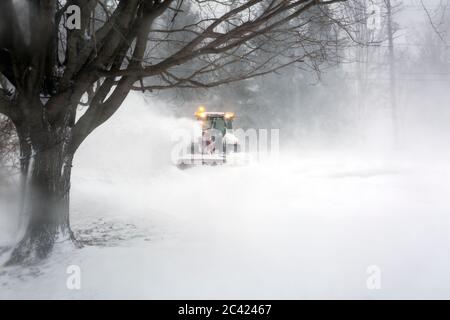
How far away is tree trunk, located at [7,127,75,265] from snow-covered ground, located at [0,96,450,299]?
0.26 m

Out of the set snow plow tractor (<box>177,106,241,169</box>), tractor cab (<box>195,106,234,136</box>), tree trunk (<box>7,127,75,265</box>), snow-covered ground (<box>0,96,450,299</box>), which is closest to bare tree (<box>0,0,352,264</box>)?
tree trunk (<box>7,127,75,265</box>)

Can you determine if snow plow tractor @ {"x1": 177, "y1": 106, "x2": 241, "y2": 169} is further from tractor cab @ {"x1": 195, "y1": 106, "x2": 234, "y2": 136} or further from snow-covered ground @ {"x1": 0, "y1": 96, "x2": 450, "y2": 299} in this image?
snow-covered ground @ {"x1": 0, "y1": 96, "x2": 450, "y2": 299}

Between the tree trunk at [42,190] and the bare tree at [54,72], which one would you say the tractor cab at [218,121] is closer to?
the bare tree at [54,72]

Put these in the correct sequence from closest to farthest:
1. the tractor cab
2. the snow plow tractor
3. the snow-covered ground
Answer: the snow-covered ground → the snow plow tractor → the tractor cab

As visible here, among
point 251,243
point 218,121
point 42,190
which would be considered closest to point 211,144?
point 218,121

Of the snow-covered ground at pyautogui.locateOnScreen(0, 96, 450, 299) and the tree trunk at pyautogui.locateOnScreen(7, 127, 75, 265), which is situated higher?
the tree trunk at pyautogui.locateOnScreen(7, 127, 75, 265)

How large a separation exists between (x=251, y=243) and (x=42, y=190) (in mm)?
2465

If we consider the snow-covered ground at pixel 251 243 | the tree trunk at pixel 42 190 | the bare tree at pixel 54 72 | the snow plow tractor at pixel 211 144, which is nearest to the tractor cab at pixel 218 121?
the snow plow tractor at pixel 211 144

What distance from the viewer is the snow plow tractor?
12773mm

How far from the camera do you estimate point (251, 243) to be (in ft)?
15.9

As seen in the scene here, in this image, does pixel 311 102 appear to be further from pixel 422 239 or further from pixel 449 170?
pixel 422 239

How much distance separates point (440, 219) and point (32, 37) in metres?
5.88

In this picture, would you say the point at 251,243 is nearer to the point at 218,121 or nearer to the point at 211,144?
the point at 211,144
